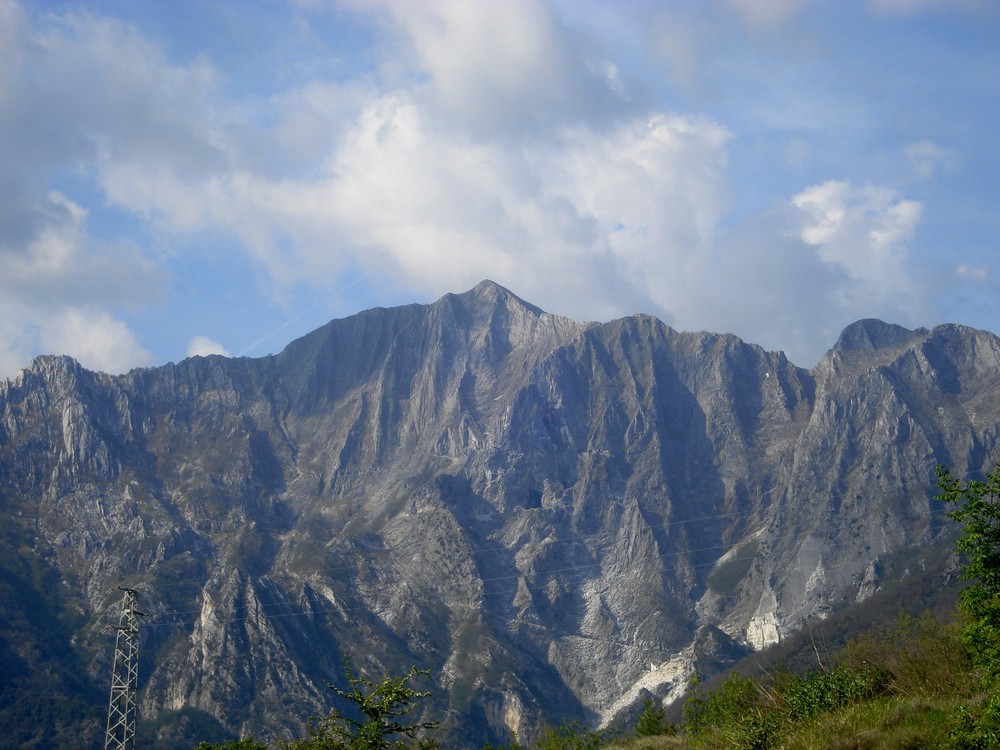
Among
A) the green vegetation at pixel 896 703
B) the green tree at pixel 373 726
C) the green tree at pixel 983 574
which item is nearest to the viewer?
the green vegetation at pixel 896 703

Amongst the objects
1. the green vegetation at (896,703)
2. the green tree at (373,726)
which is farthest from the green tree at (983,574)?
the green tree at (373,726)

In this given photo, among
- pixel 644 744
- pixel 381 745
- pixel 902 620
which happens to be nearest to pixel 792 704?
pixel 644 744

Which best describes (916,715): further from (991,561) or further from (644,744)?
(644,744)

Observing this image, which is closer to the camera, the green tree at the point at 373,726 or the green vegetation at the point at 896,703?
the green vegetation at the point at 896,703

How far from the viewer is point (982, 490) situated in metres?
53.2

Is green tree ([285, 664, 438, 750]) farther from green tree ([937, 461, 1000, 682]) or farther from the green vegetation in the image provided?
green tree ([937, 461, 1000, 682])

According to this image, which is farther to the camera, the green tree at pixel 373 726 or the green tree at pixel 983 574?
the green tree at pixel 373 726

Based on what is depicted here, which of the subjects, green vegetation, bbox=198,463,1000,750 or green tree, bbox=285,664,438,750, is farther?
green tree, bbox=285,664,438,750

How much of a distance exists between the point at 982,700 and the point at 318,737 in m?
32.9

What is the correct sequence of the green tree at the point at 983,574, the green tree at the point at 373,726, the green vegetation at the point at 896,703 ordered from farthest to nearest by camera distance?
1. the green tree at the point at 373,726
2. the green tree at the point at 983,574
3. the green vegetation at the point at 896,703

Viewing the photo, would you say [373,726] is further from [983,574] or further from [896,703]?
[983,574]

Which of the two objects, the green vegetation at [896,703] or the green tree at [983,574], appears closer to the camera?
the green vegetation at [896,703]

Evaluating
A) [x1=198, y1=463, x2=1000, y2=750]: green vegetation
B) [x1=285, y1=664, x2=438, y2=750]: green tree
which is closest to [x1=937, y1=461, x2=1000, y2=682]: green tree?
[x1=198, y1=463, x2=1000, y2=750]: green vegetation

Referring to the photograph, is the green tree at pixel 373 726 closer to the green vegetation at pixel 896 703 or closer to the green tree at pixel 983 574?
the green vegetation at pixel 896 703
